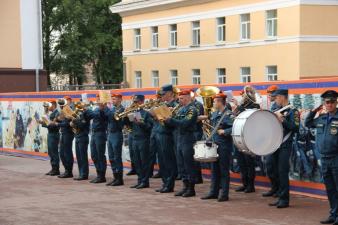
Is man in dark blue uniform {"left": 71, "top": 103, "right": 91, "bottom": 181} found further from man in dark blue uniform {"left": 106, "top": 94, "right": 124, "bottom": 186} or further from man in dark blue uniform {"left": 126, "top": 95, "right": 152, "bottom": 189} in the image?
man in dark blue uniform {"left": 126, "top": 95, "right": 152, "bottom": 189}

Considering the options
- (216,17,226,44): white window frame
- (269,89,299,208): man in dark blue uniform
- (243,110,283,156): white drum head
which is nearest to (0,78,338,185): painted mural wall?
(269,89,299,208): man in dark blue uniform

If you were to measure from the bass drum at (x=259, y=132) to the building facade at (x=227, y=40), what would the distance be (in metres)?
32.4

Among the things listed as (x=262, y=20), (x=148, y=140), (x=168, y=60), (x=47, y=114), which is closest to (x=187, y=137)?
(x=148, y=140)

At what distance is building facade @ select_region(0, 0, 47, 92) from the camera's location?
34906 mm

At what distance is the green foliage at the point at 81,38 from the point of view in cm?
6694

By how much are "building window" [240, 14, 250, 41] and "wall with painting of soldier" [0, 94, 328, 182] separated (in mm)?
25096

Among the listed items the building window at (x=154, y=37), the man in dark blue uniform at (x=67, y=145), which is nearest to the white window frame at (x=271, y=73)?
the building window at (x=154, y=37)

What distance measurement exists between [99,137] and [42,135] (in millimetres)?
7031

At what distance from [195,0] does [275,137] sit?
39252 mm

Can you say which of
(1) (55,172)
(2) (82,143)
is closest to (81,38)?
(1) (55,172)

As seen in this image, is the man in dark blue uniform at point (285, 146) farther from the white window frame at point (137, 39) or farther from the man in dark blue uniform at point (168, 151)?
the white window frame at point (137, 39)

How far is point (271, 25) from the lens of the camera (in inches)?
1807

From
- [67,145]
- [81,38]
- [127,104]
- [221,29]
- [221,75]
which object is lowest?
[67,145]

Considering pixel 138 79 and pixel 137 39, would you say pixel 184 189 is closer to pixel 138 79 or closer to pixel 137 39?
pixel 137 39
